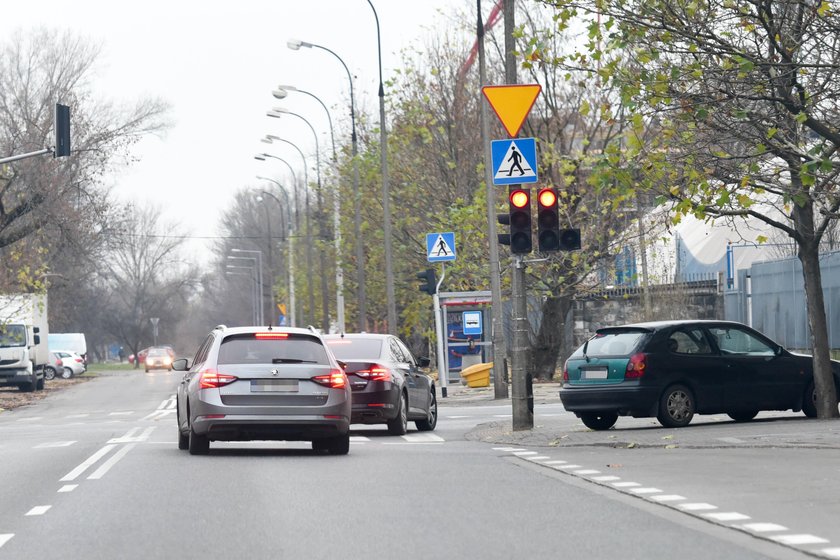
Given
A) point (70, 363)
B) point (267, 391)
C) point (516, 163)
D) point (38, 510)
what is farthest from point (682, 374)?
point (70, 363)

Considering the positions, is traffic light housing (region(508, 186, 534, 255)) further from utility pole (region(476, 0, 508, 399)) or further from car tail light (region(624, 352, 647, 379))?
utility pole (region(476, 0, 508, 399))

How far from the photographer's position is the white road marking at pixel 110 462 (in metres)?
15.4

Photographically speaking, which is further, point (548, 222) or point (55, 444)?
point (55, 444)

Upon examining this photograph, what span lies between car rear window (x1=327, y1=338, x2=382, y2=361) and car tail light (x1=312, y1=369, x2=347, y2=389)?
4345 millimetres

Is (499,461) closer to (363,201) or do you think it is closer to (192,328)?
(363,201)

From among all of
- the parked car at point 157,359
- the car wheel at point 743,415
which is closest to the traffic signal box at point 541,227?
the car wheel at point 743,415

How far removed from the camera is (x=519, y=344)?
68.7 ft

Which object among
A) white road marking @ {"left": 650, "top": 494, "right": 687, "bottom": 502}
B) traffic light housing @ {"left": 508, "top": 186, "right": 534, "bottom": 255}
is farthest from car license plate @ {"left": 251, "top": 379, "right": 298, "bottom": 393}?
white road marking @ {"left": 650, "top": 494, "right": 687, "bottom": 502}

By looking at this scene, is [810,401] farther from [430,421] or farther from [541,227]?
[430,421]

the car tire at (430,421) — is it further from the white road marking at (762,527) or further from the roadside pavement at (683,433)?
the white road marking at (762,527)

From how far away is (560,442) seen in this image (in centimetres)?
1897

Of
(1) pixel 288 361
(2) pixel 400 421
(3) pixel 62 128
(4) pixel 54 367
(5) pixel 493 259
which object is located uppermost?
(3) pixel 62 128

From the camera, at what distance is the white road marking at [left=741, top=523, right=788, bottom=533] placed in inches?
396

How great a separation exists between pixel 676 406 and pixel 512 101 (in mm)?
4557
